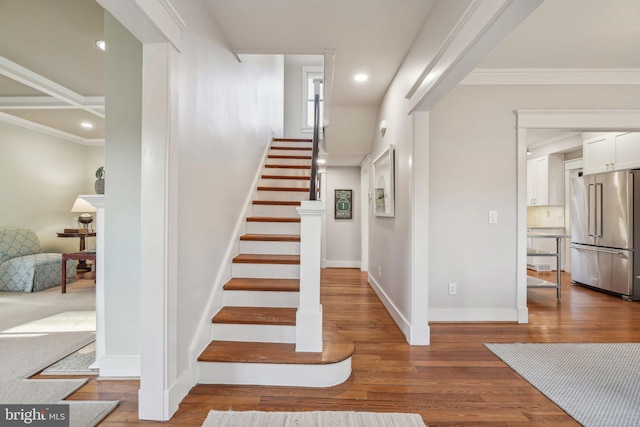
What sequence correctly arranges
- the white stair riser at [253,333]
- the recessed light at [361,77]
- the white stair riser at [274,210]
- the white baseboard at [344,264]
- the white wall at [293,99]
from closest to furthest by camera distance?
the white stair riser at [253,333] < the recessed light at [361,77] < the white stair riser at [274,210] < the white baseboard at [344,264] < the white wall at [293,99]

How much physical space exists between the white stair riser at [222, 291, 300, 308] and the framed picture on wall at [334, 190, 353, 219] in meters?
3.93

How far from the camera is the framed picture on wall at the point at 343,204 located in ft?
20.4

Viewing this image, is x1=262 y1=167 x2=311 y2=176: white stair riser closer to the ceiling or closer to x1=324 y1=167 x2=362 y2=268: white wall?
the ceiling

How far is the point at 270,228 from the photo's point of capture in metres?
3.24

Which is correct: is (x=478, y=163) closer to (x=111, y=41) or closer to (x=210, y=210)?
(x=210, y=210)

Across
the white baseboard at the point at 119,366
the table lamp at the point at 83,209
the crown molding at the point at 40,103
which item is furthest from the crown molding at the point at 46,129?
the white baseboard at the point at 119,366

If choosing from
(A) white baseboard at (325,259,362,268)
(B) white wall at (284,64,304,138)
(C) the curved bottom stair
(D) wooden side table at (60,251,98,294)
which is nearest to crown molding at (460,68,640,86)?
(C) the curved bottom stair

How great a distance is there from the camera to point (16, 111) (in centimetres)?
447

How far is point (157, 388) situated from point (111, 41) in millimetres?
2186

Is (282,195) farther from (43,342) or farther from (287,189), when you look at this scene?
(43,342)

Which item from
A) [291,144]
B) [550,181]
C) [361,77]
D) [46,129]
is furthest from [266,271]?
[550,181]

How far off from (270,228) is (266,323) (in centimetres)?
128

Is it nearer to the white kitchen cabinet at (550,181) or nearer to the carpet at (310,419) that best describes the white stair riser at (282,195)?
the carpet at (310,419)

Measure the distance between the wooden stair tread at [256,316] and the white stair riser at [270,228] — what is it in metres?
1.03
